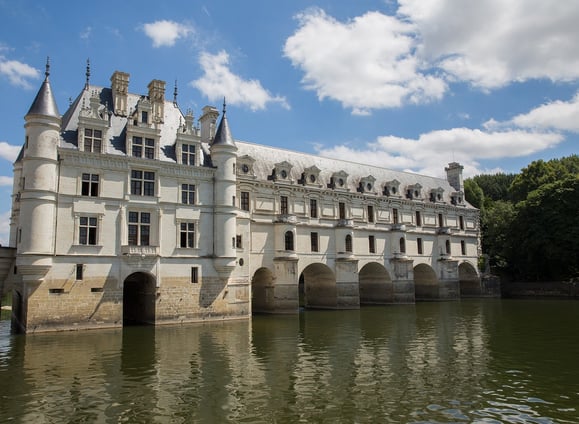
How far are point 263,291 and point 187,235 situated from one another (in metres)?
10.4

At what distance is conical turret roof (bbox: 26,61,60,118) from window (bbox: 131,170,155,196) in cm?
555

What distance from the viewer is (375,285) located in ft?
155

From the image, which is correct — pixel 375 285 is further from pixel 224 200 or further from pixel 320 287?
pixel 224 200

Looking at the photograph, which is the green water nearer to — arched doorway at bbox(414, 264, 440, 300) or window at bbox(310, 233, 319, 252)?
window at bbox(310, 233, 319, 252)

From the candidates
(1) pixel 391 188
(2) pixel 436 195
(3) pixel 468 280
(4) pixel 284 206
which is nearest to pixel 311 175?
(4) pixel 284 206

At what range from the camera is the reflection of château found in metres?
26.1

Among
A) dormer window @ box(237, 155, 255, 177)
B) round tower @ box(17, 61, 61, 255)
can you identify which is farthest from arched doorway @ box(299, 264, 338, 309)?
round tower @ box(17, 61, 61, 255)

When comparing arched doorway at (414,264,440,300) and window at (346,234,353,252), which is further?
arched doorway at (414,264,440,300)

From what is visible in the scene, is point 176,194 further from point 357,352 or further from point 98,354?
point 357,352

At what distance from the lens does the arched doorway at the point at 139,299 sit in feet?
Answer: 96.2

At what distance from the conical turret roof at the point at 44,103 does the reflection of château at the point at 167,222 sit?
2.8 inches

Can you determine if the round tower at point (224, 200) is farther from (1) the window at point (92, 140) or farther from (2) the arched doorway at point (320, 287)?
(2) the arched doorway at point (320, 287)

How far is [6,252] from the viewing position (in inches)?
1058

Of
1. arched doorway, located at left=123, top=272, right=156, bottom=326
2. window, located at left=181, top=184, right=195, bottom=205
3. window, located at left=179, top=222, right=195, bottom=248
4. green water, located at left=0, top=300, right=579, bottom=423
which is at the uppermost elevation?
window, located at left=181, top=184, right=195, bottom=205
